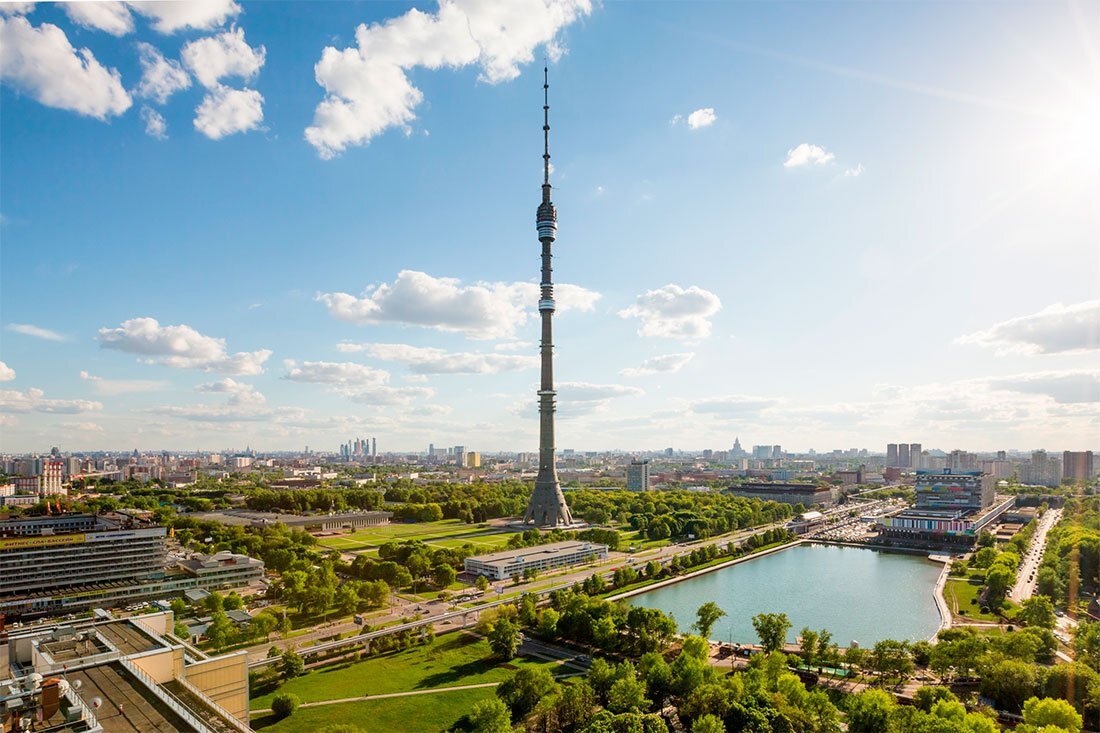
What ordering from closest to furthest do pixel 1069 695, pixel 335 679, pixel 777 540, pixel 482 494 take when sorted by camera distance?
pixel 1069 695
pixel 335 679
pixel 777 540
pixel 482 494

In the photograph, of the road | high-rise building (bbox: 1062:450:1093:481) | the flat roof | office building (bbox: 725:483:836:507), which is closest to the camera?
the road

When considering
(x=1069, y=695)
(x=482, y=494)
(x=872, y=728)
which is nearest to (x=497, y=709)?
(x=872, y=728)

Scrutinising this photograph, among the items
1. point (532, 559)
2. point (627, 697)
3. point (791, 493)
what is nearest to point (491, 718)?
point (627, 697)

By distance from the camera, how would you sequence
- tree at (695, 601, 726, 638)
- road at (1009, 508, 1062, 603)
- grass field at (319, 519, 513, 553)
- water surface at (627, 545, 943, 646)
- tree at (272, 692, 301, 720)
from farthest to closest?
grass field at (319, 519, 513, 553) < road at (1009, 508, 1062, 603) < water surface at (627, 545, 943, 646) < tree at (695, 601, 726, 638) < tree at (272, 692, 301, 720)

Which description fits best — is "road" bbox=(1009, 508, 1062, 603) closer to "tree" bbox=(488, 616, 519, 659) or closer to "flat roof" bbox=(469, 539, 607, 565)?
"flat roof" bbox=(469, 539, 607, 565)

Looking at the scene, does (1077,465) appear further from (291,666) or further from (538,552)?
(291,666)

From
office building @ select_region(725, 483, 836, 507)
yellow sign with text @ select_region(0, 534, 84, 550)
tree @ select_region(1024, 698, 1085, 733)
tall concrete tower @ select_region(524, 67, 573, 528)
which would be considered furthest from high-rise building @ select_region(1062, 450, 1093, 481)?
yellow sign with text @ select_region(0, 534, 84, 550)

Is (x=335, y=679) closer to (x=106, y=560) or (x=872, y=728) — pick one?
(x=872, y=728)
